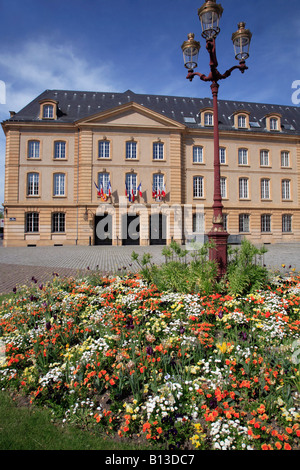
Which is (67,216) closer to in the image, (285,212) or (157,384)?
(285,212)

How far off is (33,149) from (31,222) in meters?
6.56

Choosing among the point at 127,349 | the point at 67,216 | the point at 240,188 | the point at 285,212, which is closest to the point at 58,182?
the point at 67,216

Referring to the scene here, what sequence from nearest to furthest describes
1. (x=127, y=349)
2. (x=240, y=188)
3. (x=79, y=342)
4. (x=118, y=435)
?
(x=118, y=435) → (x=127, y=349) → (x=79, y=342) → (x=240, y=188)

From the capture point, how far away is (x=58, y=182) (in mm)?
25484

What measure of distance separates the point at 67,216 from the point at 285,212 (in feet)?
70.2

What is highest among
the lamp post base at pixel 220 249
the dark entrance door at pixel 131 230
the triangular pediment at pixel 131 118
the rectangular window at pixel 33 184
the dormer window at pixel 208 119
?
the dormer window at pixel 208 119

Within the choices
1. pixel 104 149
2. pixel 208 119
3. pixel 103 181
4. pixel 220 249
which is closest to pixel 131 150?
pixel 104 149

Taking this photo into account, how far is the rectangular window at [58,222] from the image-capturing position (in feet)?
83.2

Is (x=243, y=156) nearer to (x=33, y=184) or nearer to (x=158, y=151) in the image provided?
(x=158, y=151)

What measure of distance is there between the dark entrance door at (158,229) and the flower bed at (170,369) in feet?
71.2

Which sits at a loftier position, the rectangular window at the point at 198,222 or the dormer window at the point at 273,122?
the dormer window at the point at 273,122

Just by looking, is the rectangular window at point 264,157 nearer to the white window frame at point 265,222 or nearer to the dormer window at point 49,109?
the white window frame at point 265,222

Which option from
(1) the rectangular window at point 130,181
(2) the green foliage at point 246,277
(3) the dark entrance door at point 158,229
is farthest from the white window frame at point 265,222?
(2) the green foliage at point 246,277
